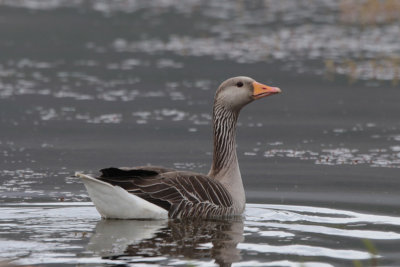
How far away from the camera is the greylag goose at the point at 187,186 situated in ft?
35.7

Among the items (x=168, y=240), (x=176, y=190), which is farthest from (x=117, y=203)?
(x=168, y=240)

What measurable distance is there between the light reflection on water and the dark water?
0.10ft

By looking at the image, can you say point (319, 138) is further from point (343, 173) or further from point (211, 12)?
point (211, 12)

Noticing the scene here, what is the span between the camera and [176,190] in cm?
1134

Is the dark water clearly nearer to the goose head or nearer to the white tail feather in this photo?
the white tail feather

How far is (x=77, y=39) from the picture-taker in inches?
1131

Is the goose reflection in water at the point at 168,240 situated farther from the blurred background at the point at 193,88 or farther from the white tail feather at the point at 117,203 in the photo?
the blurred background at the point at 193,88

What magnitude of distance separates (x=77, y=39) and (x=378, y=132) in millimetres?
13845

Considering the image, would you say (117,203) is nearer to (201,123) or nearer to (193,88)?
(201,123)

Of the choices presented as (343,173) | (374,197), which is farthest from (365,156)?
(374,197)

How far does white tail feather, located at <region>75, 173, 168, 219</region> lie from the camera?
422 inches

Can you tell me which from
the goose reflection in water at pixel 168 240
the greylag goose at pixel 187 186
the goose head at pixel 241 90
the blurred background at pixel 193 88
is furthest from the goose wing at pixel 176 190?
the blurred background at pixel 193 88

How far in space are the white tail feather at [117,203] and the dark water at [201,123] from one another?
0.15 meters

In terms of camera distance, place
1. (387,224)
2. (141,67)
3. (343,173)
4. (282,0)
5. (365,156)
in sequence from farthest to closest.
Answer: (282,0), (141,67), (365,156), (343,173), (387,224)
